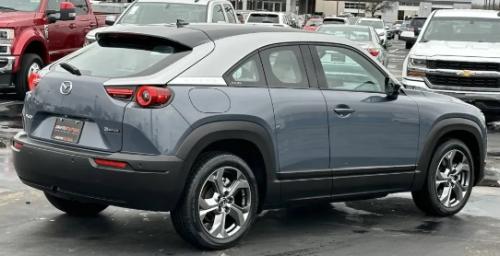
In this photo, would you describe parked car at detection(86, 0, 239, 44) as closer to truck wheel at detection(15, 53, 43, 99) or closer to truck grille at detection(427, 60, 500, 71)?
truck wheel at detection(15, 53, 43, 99)

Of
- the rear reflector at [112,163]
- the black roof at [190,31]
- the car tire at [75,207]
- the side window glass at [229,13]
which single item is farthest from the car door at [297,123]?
the side window glass at [229,13]

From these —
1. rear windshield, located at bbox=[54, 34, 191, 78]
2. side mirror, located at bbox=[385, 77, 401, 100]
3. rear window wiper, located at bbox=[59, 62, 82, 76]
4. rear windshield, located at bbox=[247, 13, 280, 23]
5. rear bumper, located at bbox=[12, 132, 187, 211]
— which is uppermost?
rear windshield, located at bbox=[54, 34, 191, 78]

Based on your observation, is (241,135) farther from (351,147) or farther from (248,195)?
(351,147)

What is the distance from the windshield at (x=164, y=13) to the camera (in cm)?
1326

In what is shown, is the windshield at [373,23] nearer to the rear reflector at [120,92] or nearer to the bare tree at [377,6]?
the rear reflector at [120,92]

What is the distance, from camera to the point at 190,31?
5270 mm

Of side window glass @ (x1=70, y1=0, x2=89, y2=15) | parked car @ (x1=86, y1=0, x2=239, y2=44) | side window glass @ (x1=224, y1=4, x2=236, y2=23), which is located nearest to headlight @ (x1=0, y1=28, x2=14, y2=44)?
parked car @ (x1=86, y1=0, x2=239, y2=44)

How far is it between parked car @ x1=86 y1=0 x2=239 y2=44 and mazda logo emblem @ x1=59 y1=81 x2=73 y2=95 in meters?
8.22

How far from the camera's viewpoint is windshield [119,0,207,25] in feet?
43.5

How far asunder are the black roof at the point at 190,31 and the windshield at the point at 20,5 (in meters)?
7.88

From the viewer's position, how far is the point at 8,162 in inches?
315

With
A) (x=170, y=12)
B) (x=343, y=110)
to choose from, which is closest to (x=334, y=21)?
(x=170, y=12)

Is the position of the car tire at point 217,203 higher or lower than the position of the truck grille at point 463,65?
higher

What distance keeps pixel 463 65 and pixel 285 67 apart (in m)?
7.01
